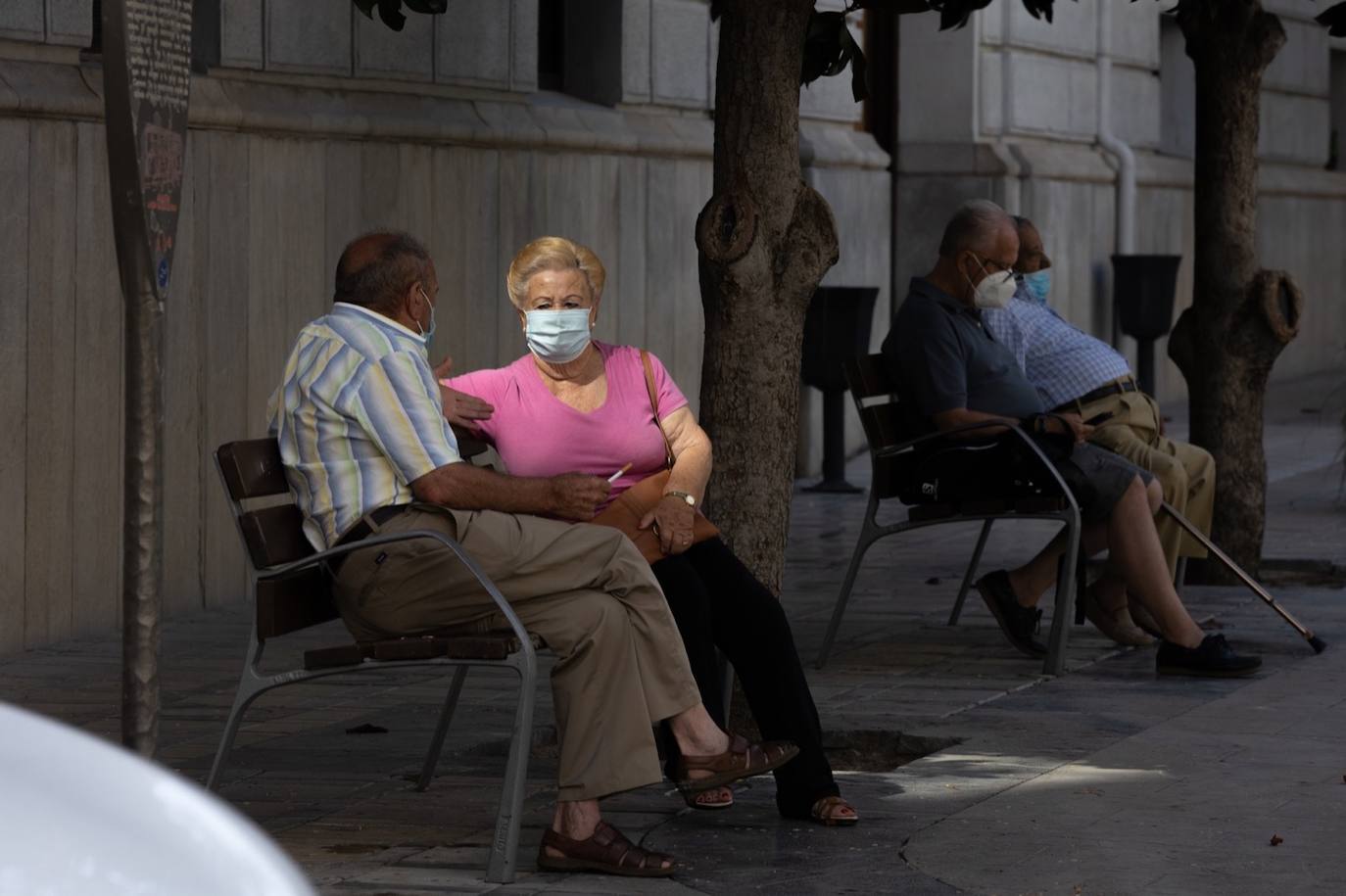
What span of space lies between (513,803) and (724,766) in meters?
0.65

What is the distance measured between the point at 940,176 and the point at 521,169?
558 cm

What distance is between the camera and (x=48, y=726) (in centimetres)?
283

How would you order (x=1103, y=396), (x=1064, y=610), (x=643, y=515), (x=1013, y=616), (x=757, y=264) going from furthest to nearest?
(x=1103, y=396) → (x=1013, y=616) → (x=1064, y=610) → (x=757, y=264) → (x=643, y=515)

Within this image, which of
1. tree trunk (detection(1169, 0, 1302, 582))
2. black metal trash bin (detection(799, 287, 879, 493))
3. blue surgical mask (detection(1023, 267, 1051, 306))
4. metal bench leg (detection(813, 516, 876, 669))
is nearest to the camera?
metal bench leg (detection(813, 516, 876, 669))

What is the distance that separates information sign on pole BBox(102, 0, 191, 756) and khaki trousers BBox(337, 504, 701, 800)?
48.4 inches

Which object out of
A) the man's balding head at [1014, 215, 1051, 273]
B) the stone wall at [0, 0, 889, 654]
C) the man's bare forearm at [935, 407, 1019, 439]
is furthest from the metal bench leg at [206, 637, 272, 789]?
the man's balding head at [1014, 215, 1051, 273]

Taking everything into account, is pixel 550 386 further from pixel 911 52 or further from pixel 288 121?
pixel 911 52

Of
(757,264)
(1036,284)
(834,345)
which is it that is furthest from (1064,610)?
(834,345)

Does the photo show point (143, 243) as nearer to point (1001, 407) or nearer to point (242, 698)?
point (242, 698)

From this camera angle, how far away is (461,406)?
6.10 m

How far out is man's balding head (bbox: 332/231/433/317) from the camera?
19.0ft

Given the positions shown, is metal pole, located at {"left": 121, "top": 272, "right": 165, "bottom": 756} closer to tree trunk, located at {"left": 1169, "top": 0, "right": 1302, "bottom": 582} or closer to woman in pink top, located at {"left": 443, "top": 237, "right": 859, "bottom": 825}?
woman in pink top, located at {"left": 443, "top": 237, "right": 859, "bottom": 825}

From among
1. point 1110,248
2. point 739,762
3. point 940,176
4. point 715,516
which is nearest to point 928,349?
point 715,516

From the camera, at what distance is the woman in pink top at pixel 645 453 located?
593cm
